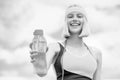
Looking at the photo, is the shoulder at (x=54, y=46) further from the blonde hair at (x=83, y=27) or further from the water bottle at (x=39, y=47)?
the water bottle at (x=39, y=47)

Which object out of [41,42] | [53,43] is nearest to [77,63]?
[53,43]

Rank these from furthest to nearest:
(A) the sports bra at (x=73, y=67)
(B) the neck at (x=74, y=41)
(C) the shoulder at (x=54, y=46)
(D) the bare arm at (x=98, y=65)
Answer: (D) the bare arm at (x=98, y=65), (B) the neck at (x=74, y=41), (C) the shoulder at (x=54, y=46), (A) the sports bra at (x=73, y=67)

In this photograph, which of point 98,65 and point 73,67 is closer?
point 73,67

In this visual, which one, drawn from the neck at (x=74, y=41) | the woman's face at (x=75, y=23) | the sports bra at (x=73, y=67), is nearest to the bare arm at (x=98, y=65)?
the sports bra at (x=73, y=67)

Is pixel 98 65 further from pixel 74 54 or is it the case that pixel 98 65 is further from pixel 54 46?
pixel 54 46

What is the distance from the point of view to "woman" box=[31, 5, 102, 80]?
5.00 meters

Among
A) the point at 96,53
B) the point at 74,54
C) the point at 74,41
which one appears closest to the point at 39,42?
the point at 74,54

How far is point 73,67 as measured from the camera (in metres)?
4.99

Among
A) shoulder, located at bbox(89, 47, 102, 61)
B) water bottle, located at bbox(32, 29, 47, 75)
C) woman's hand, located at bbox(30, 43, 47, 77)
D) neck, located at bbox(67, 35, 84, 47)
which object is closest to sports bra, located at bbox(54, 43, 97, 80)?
neck, located at bbox(67, 35, 84, 47)

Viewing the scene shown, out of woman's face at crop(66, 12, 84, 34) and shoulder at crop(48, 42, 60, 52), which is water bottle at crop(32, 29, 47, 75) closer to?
shoulder at crop(48, 42, 60, 52)

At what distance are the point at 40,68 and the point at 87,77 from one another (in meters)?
0.89

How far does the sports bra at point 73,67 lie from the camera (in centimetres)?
498

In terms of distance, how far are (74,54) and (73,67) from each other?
0.82 feet

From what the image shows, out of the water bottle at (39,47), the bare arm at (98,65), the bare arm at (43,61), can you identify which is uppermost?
the water bottle at (39,47)
